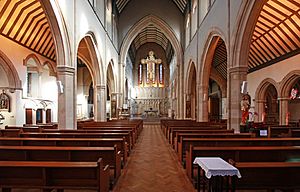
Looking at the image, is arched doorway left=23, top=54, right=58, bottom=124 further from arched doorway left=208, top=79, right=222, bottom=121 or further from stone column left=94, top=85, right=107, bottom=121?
arched doorway left=208, top=79, right=222, bottom=121

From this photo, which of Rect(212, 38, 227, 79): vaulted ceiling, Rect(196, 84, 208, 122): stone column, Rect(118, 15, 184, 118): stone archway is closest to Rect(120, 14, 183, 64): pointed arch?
Rect(118, 15, 184, 118): stone archway

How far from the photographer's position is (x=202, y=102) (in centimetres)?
1588

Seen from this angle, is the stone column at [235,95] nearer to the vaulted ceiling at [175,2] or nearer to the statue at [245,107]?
the statue at [245,107]

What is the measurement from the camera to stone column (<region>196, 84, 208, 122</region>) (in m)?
15.5

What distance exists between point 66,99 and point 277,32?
971 centimetres

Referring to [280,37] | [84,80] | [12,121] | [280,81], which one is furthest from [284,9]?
[84,80]

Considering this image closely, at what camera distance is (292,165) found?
125 inches

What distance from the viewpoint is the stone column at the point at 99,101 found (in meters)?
17.0

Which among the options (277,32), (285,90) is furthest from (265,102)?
(277,32)

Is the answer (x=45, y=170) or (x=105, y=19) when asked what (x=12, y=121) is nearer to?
(x=105, y=19)

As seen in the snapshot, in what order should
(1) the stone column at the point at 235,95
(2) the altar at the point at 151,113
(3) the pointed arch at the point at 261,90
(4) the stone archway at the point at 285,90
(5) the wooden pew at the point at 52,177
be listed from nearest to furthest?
(5) the wooden pew at the point at 52,177 < (1) the stone column at the point at 235,95 < (4) the stone archway at the point at 285,90 < (3) the pointed arch at the point at 261,90 < (2) the altar at the point at 151,113

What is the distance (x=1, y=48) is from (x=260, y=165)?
40.9ft

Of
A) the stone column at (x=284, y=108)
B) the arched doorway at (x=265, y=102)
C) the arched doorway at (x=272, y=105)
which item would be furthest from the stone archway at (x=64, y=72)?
the arched doorway at (x=272, y=105)

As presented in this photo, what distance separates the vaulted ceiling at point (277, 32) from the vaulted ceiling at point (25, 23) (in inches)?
378
